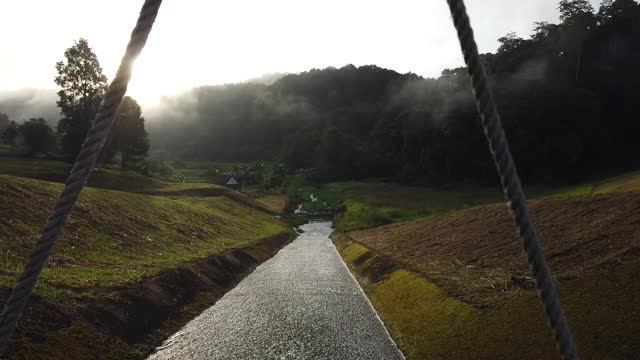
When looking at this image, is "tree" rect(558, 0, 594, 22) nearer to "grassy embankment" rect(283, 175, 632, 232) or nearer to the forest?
the forest

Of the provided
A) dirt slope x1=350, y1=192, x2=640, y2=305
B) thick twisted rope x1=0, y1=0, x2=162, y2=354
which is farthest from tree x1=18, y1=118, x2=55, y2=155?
thick twisted rope x1=0, y1=0, x2=162, y2=354

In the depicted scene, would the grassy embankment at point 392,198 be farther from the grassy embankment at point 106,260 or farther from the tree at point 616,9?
the tree at point 616,9

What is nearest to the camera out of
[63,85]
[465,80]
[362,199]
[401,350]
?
[401,350]

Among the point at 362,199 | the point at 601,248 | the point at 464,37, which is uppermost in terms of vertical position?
the point at 464,37

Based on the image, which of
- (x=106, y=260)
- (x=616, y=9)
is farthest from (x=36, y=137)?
(x=616, y=9)

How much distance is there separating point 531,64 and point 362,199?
70742 mm

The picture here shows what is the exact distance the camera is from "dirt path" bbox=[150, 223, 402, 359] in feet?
82.6

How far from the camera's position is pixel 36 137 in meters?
108

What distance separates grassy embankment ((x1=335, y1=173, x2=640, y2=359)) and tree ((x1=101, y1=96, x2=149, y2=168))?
70612 mm

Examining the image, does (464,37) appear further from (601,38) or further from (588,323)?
(601,38)

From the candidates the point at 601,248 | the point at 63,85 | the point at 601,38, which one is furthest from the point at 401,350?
the point at 601,38

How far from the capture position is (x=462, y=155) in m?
141

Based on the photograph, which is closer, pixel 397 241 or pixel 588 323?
pixel 588 323

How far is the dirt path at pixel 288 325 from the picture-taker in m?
25.2
